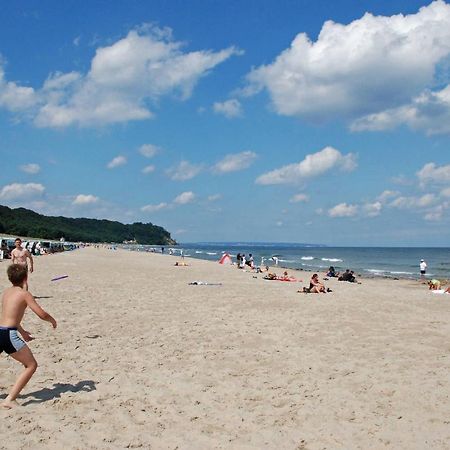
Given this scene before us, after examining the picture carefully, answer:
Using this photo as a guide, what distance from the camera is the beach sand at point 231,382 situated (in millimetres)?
4656

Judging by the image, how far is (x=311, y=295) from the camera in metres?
17.1

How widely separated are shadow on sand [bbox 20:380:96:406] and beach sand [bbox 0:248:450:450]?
0.05ft

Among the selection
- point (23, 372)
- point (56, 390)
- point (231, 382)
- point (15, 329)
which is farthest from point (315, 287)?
point (15, 329)

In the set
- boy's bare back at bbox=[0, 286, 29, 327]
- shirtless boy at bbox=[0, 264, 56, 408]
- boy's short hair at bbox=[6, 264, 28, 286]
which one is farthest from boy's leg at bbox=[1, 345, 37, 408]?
boy's short hair at bbox=[6, 264, 28, 286]

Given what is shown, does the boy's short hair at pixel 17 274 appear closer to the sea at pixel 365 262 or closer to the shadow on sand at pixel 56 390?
the shadow on sand at pixel 56 390

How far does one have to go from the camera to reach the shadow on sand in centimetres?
541

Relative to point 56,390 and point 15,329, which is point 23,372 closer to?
point 15,329

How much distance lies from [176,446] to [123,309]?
328 inches

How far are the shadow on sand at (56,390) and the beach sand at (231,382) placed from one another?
0.02 metres

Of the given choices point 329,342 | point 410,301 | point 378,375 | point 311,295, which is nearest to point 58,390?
point 378,375

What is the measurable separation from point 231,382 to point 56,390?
86.8 inches

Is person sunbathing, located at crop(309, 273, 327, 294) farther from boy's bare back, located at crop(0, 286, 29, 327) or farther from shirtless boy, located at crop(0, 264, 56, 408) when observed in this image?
boy's bare back, located at crop(0, 286, 29, 327)

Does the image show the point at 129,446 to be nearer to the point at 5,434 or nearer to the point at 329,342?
the point at 5,434

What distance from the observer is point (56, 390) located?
5.78 m
